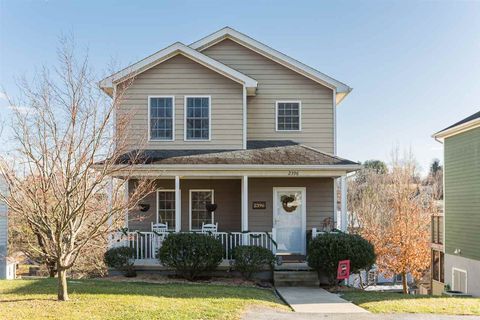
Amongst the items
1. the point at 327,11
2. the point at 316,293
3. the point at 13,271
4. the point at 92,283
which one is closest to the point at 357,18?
the point at 327,11

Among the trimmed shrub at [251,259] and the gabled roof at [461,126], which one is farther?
the gabled roof at [461,126]

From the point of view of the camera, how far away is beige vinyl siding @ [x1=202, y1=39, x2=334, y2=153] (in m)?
16.5

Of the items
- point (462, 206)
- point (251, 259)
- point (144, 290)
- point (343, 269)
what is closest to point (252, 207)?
point (251, 259)

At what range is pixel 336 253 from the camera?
12.5 m

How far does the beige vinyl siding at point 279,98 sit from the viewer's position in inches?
651

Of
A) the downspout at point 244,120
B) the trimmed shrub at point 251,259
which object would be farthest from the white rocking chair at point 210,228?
the downspout at point 244,120

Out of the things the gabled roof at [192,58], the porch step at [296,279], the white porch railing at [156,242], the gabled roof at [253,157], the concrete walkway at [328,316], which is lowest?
the porch step at [296,279]

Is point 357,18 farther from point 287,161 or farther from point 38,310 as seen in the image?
point 38,310

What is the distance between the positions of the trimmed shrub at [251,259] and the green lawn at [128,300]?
1120mm

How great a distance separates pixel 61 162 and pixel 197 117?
7001 millimetres

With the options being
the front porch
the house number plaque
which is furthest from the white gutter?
the house number plaque

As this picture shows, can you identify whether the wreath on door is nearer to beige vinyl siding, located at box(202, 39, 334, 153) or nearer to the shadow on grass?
beige vinyl siding, located at box(202, 39, 334, 153)

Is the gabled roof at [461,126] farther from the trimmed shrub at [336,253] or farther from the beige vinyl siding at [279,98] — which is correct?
the trimmed shrub at [336,253]

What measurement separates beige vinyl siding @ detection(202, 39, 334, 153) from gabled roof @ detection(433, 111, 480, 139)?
5.45 meters
